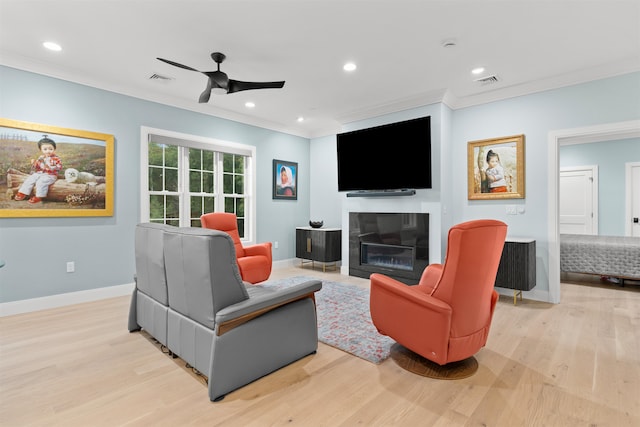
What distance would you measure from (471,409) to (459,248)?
2.95 feet

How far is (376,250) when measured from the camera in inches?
199

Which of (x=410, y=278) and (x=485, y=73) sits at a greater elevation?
(x=485, y=73)

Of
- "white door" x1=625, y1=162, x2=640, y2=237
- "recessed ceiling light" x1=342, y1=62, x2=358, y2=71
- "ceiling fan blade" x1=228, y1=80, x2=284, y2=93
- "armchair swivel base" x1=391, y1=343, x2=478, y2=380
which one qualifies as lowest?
"armchair swivel base" x1=391, y1=343, x2=478, y2=380

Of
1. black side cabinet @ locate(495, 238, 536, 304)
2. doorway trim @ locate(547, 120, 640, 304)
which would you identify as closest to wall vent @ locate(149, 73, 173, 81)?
black side cabinet @ locate(495, 238, 536, 304)

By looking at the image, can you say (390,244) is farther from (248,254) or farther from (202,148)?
(202,148)

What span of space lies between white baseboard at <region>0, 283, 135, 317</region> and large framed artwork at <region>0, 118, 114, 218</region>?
0.92 metres

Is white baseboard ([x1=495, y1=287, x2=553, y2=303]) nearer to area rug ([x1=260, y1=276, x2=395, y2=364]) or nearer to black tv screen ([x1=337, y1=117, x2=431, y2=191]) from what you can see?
black tv screen ([x1=337, y1=117, x2=431, y2=191])

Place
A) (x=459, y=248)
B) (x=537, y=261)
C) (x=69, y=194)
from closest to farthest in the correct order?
(x=459, y=248), (x=69, y=194), (x=537, y=261)

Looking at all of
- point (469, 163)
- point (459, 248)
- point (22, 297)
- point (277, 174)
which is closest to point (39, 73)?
point (22, 297)

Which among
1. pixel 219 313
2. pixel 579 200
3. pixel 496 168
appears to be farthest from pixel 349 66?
pixel 579 200

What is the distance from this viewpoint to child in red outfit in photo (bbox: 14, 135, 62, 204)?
11.4 feet

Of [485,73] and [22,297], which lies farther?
[485,73]

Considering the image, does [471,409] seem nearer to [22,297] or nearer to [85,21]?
[85,21]

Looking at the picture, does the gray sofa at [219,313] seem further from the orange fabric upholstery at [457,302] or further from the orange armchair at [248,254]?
the orange armchair at [248,254]
